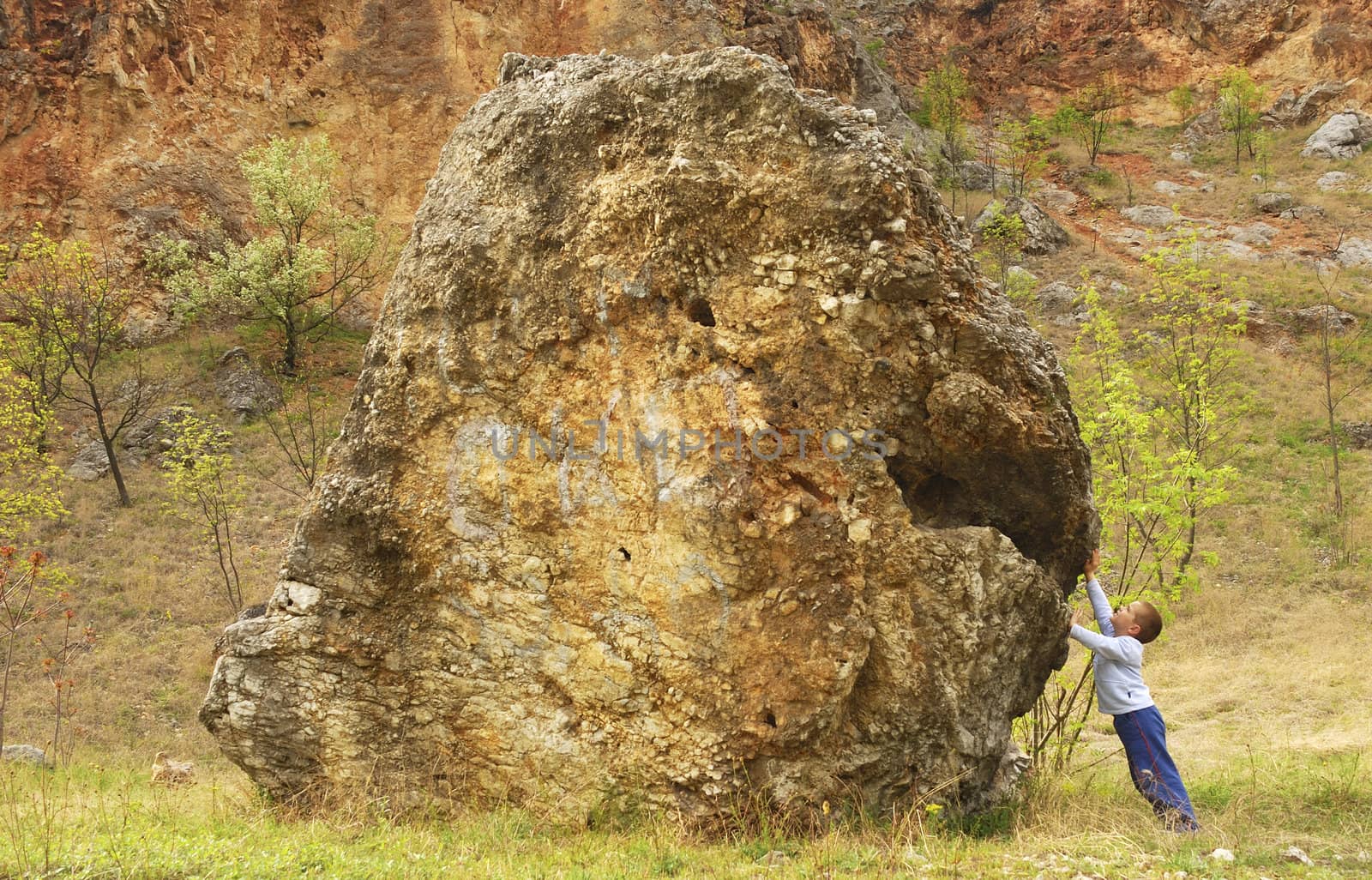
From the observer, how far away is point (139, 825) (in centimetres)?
539

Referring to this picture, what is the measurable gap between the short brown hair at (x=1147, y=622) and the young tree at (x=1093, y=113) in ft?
144

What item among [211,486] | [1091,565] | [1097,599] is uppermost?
[211,486]

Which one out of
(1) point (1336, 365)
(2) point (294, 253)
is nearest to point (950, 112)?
(1) point (1336, 365)

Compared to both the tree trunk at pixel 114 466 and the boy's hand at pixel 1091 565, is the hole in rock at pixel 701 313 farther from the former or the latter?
the tree trunk at pixel 114 466

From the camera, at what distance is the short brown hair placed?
19.5ft

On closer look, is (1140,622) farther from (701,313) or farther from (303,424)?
(303,424)

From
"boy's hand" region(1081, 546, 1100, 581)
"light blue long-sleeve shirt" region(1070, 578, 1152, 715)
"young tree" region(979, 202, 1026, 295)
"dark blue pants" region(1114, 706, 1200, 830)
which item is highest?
"young tree" region(979, 202, 1026, 295)

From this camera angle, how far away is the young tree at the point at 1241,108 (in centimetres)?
4250

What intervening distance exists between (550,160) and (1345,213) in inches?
1530

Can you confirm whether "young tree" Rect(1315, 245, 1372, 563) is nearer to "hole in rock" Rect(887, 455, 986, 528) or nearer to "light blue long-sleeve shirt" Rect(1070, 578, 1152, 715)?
"light blue long-sleeve shirt" Rect(1070, 578, 1152, 715)

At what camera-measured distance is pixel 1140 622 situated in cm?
598

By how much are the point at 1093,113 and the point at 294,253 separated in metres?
43.8

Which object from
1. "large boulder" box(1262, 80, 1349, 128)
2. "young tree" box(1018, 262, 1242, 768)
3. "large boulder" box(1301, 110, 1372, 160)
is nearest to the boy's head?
"young tree" box(1018, 262, 1242, 768)

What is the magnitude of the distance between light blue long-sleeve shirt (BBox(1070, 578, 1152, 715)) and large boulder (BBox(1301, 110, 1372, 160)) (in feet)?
148
